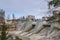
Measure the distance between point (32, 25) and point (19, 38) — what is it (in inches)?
85.9

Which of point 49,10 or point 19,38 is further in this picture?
point 19,38

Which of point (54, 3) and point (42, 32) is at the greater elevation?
point (54, 3)

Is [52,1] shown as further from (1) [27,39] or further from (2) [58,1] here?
(1) [27,39]

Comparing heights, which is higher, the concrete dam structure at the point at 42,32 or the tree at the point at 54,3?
the tree at the point at 54,3

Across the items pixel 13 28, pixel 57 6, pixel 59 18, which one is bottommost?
pixel 13 28

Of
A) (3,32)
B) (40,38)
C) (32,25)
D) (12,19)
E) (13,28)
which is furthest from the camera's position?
(12,19)

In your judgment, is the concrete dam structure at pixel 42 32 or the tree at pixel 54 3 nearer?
the tree at pixel 54 3

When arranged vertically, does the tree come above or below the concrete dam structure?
above

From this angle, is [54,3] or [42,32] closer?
[54,3]

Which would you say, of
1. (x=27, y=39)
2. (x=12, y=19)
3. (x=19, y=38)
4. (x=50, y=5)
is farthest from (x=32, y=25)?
(x=12, y=19)

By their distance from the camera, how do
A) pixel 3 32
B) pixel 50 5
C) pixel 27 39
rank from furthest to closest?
1. pixel 27 39
2. pixel 3 32
3. pixel 50 5

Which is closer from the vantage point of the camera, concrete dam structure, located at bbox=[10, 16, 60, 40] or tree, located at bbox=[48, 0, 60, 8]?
tree, located at bbox=[48, 0, 60, 8]

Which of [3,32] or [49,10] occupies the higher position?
[49,10]

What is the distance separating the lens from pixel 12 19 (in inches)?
1288
